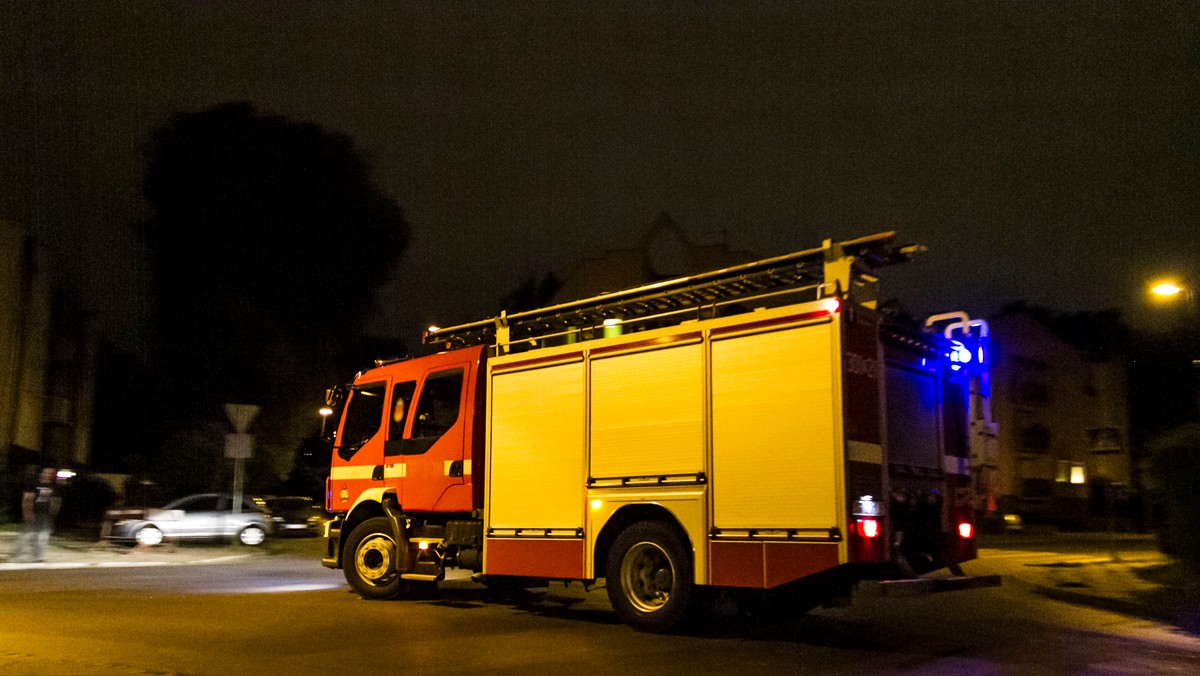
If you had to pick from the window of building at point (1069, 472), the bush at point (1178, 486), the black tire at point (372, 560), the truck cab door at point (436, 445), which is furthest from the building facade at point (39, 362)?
the window of building at point (1069, 472)

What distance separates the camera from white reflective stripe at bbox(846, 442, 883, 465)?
8141mm

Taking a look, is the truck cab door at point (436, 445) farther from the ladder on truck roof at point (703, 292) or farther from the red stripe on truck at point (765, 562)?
the red stripe on truck at point (765, 562)

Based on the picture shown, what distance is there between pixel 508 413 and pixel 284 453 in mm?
21228

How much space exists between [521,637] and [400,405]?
4032 mm

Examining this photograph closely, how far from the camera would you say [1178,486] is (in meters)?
13.9

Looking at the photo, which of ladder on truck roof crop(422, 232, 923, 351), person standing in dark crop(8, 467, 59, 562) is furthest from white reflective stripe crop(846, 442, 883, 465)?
person standing in dark crop(8, 467, 59, 562)

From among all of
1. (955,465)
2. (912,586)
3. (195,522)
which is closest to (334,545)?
(912,586)

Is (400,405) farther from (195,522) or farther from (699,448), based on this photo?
(195,522)

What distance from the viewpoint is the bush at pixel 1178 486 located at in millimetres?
13664

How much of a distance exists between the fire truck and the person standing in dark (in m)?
9.14

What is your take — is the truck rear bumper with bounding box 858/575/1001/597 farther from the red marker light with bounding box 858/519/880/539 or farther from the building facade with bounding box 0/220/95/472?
the building facade with bounding box 0/220/95/472

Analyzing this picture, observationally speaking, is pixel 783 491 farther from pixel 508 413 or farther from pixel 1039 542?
pixel 1039 542

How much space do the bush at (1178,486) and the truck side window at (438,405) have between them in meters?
9.88

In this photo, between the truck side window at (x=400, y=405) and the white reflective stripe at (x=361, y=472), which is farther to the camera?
the truck side window at (x=400, y=405)
